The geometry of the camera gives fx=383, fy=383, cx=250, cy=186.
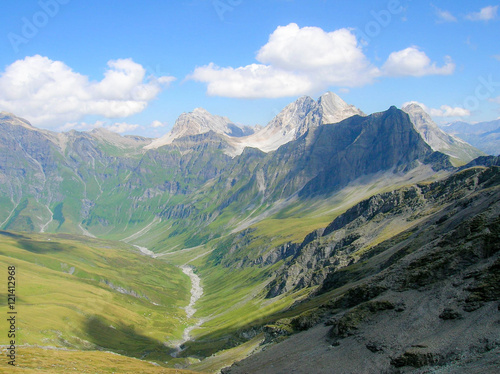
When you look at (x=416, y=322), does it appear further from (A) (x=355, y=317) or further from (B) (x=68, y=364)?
(B) (x=68, y=364)

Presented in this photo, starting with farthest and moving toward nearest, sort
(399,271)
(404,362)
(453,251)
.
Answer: (399,271) < (453,251) < (404,362)

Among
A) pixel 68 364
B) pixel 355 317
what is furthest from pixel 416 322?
pixel 68 364

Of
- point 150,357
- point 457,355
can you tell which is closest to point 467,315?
point 457,355

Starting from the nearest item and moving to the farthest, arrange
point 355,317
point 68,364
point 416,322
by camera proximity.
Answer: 1. point 416,322
2. point 355,317
3. point 68,364

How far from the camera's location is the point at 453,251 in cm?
6650

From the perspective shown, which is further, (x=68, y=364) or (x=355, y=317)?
(x=68, y=364)

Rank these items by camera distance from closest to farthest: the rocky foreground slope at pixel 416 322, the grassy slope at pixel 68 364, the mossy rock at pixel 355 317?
the rocky foreground slope at pixel 416 322 → the mossy rock at pixel 355 317 → the grassy slope at pixel 68 364

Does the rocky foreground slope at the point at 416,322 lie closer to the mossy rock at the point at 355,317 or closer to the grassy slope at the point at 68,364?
the mossy rock at the point at 355,317

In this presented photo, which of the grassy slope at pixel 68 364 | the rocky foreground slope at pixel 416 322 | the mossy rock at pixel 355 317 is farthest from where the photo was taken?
the grassy slope at pixel 68 364

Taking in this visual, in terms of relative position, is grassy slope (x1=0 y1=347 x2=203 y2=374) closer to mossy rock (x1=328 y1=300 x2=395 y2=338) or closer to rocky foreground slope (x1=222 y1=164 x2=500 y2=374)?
rocky foreground slope (x1=222 y1=164 x2=500 y2=374)

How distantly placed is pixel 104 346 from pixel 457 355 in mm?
157406

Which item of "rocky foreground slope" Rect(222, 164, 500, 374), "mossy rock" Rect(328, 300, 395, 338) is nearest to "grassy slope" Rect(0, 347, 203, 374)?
"rocky foreground slope" Rect(222, 164, 500, 374)

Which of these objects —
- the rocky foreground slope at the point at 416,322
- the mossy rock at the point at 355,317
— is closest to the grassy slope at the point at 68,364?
the rocky foreground slope at the point at 416,322

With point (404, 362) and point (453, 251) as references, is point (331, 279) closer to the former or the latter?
point (453, 251)
